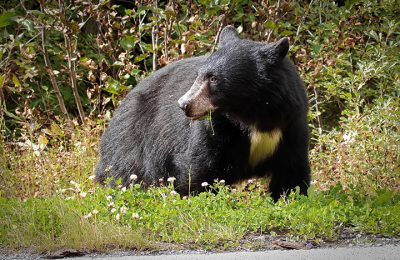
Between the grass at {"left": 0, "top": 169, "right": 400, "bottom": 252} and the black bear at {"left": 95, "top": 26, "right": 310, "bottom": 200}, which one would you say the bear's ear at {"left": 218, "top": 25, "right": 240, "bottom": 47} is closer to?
the black bear at {"left": 95, "top": 26, "right": 310, "bottom": 200}

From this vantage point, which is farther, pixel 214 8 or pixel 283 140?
pixel 214 8

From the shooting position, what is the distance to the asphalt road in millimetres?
4305

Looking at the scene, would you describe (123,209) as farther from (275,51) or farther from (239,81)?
(275,51)

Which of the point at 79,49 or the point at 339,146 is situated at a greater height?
the point at 79,49

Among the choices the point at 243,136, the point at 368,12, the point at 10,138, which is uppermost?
the point at 368,12

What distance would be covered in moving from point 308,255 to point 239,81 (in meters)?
2.08

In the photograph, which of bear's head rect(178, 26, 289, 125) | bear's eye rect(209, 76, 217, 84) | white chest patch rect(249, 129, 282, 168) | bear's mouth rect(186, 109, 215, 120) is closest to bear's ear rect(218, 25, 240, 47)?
A: bear's head rect(178, 26, 289, 125)

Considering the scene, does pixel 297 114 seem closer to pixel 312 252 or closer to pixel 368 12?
pixel 312 252

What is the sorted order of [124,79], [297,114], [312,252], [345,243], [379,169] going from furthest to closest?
[124,79] → [379,169] → [297,114] → [345,243] → [312,252]

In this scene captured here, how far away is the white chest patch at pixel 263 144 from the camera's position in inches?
246


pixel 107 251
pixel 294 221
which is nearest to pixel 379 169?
pixel 294 221

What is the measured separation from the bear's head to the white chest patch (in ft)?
0.58

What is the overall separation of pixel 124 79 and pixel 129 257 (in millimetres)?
4794

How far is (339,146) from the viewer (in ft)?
25.2
